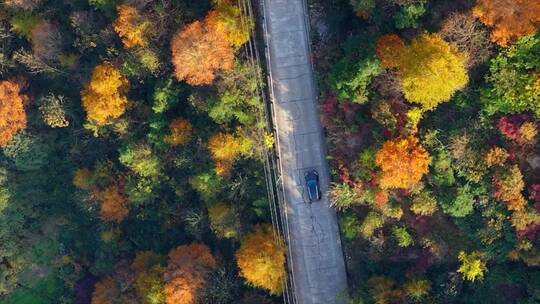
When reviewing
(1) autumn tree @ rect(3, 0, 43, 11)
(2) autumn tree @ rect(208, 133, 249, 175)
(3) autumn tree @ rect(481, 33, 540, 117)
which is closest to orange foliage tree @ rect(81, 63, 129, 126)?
(2) autumn tree @ rect(208, 133, 249, 175)

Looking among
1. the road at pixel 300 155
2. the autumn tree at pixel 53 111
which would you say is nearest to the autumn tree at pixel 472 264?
the road at pixel 300 155

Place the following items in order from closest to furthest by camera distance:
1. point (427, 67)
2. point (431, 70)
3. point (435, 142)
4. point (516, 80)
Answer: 1. point (431, 70)
2. point (427, 67)
3. point (516, 80)
4. point (435, 142)

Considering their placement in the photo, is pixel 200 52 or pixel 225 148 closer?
pixel 200 52

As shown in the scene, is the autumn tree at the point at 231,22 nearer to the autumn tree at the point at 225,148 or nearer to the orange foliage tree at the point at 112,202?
the autumn tree at the point at 225,148

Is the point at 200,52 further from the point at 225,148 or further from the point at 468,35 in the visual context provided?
the point at 468,35

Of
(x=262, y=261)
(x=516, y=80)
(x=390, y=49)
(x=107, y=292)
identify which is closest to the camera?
(x=516, y=80)

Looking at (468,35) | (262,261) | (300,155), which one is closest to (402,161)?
(468,35)

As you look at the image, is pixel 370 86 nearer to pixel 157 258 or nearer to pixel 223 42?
pixel 223 42
